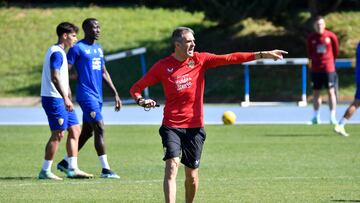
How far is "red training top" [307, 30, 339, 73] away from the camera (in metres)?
21.7

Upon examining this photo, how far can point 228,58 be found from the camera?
33.4 feet

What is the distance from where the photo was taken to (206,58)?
1027cm

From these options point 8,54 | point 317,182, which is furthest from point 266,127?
point 8,54

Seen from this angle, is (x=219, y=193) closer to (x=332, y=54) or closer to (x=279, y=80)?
(x=332, y=54)

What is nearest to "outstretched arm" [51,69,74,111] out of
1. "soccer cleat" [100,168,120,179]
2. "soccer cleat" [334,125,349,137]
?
"soccer cleat" [100,168,120,179]

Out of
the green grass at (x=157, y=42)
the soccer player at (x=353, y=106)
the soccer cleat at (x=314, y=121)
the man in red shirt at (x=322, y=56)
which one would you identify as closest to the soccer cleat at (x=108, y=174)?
the soccer player at (x=353, y=106)

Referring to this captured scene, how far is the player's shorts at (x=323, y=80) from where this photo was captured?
71.2 feet

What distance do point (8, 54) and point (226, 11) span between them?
32.3 feet

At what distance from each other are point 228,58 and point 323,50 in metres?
11.9

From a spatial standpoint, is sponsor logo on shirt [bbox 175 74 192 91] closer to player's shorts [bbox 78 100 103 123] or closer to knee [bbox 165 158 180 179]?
knee [bbox 165 158 180 179]

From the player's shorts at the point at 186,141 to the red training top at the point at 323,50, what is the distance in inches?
470

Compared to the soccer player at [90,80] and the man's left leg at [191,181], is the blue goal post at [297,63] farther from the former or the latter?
the man's left leg at [191,181]

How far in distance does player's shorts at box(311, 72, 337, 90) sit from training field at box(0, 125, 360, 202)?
37.0 inches

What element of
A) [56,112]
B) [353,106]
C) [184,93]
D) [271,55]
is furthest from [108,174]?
[353,106]
